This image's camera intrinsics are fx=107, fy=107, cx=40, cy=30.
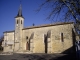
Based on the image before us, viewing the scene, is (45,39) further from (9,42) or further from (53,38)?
(9,42)

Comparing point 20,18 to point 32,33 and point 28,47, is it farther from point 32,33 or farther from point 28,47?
point 28,47

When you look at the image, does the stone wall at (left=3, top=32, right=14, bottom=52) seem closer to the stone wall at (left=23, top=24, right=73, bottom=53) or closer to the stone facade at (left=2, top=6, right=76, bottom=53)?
the stone facade at (left=2, top=6, right=76, bottom=53)

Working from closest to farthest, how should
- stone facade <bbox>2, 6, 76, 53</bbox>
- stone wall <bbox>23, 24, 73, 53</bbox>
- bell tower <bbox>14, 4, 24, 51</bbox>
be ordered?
stone wall <bbox>23, 24, 73, 53</bbox>
stone facade <bbox>2, 6, 76, 53</bbox>
bell tower <bbox>14, 4, 24, 51</bbox>

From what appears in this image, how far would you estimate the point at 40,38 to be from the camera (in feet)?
102

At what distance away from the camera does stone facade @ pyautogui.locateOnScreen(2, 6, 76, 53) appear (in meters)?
27.2

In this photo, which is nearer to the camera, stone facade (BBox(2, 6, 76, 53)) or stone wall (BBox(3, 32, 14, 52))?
stone facade (BBox(2, 6, 76, 53))

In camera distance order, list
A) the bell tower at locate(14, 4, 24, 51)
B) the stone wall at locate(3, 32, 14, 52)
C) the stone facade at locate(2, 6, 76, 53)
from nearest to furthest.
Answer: the stone facade at locate(2, 6, 76, 53) → the bell tower at locate(14, 4, 24, 51) → the stone wall at locate(3, 32, 14, 52)

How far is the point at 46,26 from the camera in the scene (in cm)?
3055

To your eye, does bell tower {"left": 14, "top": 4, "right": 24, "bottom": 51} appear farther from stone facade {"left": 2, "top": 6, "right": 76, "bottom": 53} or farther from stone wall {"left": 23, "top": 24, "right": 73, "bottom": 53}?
stone wall {"left": 23, "top": 24, "right": 73, "bottom": 53}

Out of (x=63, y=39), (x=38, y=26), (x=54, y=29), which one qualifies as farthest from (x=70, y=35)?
(x=38, y=26)

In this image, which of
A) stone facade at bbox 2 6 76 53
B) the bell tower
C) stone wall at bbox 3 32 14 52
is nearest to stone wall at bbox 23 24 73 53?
stone facade at bbox 2 6 76 53


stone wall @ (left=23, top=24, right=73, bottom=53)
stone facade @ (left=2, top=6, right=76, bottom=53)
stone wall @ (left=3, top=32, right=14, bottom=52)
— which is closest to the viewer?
stone wall @ (left=23, top=24, right=73, bottom=53)

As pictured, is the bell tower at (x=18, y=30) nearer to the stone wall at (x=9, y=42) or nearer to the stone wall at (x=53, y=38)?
the stone wall at (x=9, y=42)

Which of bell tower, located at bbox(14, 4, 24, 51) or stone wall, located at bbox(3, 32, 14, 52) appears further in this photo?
stone wall, located at bbox(3, 32, 14, 52)
